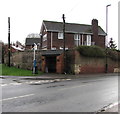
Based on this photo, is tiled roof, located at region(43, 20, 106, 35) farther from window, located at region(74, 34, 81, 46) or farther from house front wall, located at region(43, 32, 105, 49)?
window, located at region(74, 34, 81, 46)

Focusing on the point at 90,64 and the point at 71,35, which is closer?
the point at 90,64

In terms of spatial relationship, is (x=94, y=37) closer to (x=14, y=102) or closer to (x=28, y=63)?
(x=28, y=63)

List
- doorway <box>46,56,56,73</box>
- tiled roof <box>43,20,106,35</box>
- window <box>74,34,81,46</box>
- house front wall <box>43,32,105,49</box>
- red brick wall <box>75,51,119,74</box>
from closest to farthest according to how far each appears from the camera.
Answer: red brick wall <box>75,51,119,74</box> → doorway <box>46,56,56,73</box> → house front wall <box>43,32,105,49</box> → tiled roof <box>43,20,106,35</box> → window <box>74,34,81,46</box>

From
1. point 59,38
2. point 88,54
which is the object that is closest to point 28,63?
point 88,54

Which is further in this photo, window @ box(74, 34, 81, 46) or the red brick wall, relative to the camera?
window @ box(74, 34, 81, 46)

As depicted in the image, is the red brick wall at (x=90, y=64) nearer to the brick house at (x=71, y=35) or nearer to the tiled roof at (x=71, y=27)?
the brick house at (x=71, y=35)

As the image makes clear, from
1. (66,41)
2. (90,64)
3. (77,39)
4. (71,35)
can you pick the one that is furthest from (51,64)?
(77,39)

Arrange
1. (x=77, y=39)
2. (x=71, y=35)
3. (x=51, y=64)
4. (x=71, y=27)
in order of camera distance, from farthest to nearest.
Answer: (x=71, y=27)
(x=77, y=39)
(x=71, y=35)
(x=51, y=64)

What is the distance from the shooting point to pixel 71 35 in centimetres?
4681

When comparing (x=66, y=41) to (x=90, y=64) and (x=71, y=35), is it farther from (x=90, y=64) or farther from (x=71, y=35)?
(x=90, y=64)

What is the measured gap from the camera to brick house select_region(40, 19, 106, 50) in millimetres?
44938

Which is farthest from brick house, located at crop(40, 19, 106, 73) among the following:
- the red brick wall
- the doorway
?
the red brick wall

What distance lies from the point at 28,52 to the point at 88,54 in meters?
9.41

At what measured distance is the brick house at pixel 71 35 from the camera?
44.9m
